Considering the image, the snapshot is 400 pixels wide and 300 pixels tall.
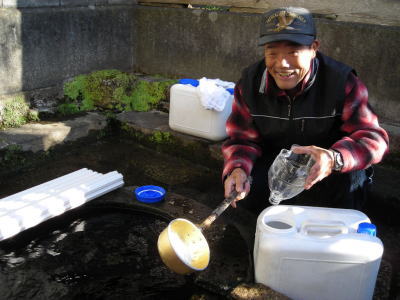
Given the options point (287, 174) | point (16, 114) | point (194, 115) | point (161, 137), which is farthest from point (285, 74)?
point (16, 114)

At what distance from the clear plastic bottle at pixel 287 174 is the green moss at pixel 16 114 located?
3.30 m

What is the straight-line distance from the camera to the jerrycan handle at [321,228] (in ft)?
8.06

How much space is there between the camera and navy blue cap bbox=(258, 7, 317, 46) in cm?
248

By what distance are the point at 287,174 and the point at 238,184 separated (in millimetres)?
422

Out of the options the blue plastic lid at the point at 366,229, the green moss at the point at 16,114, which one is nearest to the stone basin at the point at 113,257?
the blue plastic lid at the point at 366,229

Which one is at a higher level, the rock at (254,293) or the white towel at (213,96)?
the white towel at (213,96)

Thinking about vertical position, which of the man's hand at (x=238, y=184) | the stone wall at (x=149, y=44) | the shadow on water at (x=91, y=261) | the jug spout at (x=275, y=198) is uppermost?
the stone wall at (x=149, y=44)

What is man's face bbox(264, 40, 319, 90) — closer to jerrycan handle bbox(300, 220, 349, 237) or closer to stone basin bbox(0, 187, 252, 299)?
jerrycan handle bbox(300, 220, 349, 237)

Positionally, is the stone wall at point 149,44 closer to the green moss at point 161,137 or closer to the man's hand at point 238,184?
the green moss at point 161,137

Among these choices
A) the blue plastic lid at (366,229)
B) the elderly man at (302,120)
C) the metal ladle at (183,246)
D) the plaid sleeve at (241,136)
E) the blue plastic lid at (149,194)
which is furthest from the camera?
the blue plastic lid at (149,194)

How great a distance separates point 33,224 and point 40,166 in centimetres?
160

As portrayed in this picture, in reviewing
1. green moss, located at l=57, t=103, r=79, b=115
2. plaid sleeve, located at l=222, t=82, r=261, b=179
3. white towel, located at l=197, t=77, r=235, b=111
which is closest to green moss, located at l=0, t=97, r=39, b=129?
green moss, located at l=57, t=103, r=79, b=115

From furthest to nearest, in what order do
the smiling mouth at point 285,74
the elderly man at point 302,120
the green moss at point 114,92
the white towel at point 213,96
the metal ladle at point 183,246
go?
the green moss at point 114,92 < the white towel at point 213,96 < the smiling mouth at point 285,74 < the elderly man at point 302,120 < the metal ladle at point 183,246

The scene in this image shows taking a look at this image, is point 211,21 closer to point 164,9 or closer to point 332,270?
point 164,9
